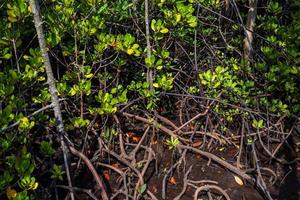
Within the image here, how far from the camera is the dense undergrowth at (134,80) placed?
241 cm

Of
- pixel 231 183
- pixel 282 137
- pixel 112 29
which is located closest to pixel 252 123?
pixel 282 137

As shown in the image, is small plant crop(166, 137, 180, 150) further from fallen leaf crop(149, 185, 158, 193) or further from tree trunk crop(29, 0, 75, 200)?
tree trunk crop(29, 0, 75, 200)

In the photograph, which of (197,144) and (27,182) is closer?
(27,182)

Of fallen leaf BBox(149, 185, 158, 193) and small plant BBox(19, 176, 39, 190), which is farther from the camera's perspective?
fallen leaf BBox(149, 185, 158, 193)

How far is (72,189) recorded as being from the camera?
2.33 m

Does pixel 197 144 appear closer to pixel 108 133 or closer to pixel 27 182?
pixel 108 133

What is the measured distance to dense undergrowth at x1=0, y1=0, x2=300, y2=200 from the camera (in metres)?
2.41

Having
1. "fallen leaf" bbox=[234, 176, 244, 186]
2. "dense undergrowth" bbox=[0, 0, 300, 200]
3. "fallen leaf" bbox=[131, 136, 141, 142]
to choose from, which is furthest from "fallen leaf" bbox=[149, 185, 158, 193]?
"fallen leaf" bbox=[234, 176, 244, 186]

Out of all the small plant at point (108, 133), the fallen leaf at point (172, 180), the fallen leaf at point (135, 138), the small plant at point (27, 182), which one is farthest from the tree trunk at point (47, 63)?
the fallen leaf at point (135, 138)

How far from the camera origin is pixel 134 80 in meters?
3.25

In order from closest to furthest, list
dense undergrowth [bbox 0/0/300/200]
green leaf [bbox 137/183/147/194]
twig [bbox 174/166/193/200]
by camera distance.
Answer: dense undergrowth [bbox 0/0/300/200]
green leaf [bbox 137/183/147/194]
twig [bbox 174/166/193/200]

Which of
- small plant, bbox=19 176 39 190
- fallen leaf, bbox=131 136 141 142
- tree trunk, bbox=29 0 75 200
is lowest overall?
fallen leaf, bbox=131 136 141 142

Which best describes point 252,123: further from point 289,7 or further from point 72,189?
point 72,189

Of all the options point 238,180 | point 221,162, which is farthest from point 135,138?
point 238,180
